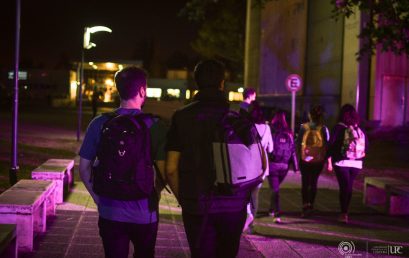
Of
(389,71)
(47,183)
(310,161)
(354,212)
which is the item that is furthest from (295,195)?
(389,71)

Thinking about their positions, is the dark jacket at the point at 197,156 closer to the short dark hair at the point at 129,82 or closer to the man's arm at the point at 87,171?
the short dark hair at the point at 129,82

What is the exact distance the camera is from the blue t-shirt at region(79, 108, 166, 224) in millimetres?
3764

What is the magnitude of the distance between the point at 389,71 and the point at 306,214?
16975 millimetres

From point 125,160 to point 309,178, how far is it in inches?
239

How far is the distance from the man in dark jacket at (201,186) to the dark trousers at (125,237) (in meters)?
0.28

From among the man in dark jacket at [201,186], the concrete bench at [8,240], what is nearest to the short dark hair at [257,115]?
the concrete bench at [8,240]

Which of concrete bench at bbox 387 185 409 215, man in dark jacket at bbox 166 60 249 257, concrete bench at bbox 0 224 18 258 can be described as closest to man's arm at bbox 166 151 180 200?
man in dark jacket at bbox 166 60 249 257

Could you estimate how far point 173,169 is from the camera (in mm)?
3932

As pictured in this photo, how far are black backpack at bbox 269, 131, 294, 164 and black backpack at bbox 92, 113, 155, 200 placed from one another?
4871 mm

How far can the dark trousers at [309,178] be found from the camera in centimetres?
926

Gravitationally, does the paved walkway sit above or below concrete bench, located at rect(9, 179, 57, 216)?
below

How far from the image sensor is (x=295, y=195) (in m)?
11.5

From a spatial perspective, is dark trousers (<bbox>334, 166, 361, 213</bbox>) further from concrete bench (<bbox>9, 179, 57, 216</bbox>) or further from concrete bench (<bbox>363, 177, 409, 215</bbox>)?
concrete bench (<bbox>9, 179, 57, 216</bbox>)

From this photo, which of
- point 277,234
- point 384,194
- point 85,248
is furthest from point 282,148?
point 85,248
